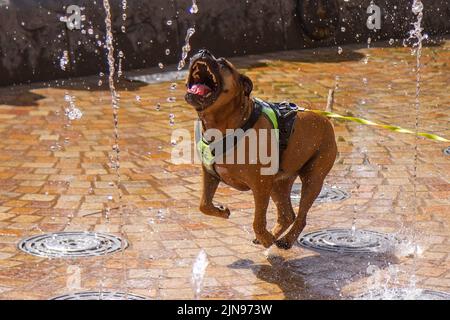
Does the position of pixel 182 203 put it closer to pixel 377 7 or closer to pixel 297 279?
pixel 297 279

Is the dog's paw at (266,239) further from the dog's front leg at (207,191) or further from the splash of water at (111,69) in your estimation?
the splash of water at (111,69)

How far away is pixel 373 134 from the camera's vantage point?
32.3 feet

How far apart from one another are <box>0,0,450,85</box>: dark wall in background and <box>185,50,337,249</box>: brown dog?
589cm

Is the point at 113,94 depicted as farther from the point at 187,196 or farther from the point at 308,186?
the point at 308,186

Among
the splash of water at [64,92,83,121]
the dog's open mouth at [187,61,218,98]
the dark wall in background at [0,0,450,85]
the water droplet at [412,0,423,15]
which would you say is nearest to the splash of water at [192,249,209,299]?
the dog's open mouth at [187,61,218,98]

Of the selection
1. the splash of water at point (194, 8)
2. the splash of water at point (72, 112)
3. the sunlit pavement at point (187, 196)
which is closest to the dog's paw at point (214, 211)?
the sunlit pavement at point (187, 196)

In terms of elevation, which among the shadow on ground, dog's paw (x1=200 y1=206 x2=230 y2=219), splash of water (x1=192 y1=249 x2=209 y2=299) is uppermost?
dog's paw (x1=200 y1=206 x2=230 y2=219)

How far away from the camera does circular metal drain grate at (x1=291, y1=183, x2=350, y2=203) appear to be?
26.0 feet

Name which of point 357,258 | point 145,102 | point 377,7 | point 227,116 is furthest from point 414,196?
point 377,7

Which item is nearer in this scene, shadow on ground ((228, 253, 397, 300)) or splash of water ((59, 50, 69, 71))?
shadow on ground ((228, 253, 397, 300))

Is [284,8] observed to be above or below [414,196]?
above

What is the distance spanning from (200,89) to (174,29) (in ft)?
23.5

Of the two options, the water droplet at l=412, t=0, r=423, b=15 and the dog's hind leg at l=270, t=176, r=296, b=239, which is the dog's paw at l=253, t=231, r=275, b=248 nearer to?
the dog's hind leg at l=270, t=176, r=296, b=239

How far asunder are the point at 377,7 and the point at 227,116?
942cm
